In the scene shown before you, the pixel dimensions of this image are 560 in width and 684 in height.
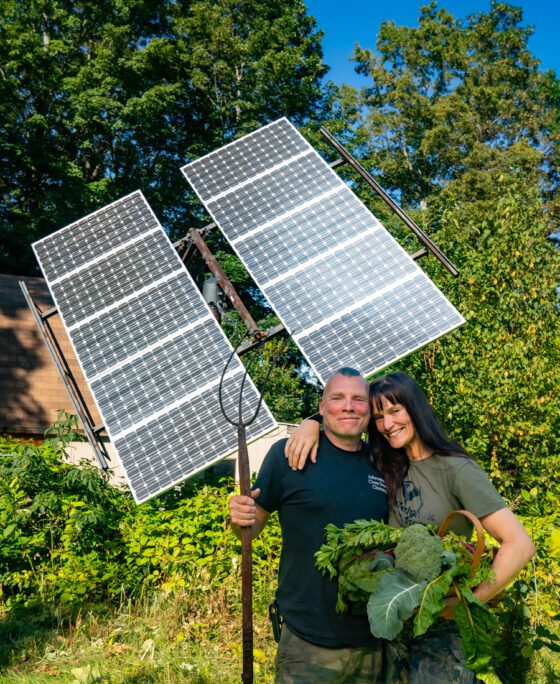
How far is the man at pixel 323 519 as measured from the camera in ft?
10.2

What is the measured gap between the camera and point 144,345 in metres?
7.54

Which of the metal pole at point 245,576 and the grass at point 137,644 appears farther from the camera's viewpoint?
the grass at point 137,644

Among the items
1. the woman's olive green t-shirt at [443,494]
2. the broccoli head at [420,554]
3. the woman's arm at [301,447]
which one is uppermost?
the woman's arm at [301,447]

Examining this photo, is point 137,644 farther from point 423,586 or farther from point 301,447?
point 423,586

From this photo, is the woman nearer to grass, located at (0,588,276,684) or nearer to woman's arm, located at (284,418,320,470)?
woman's arm, located at (284,418,320,470)

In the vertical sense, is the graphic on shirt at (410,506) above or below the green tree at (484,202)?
below

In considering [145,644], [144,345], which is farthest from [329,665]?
[144,345]

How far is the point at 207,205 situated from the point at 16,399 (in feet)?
25.0

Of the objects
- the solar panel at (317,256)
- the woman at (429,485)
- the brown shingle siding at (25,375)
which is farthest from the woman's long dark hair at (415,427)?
the brown shingle siding at (25,375)

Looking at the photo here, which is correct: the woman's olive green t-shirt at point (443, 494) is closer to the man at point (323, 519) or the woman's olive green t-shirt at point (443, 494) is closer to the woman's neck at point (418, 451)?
the woman's neck at point (418, 451)

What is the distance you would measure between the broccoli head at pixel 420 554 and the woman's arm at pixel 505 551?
30 centimetres

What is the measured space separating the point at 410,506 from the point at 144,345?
191 inches

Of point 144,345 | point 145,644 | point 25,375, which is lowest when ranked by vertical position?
point 145,644

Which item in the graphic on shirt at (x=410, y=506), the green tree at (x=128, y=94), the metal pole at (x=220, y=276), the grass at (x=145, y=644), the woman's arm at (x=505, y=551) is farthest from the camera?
the green tree at (x=128, y=94)
